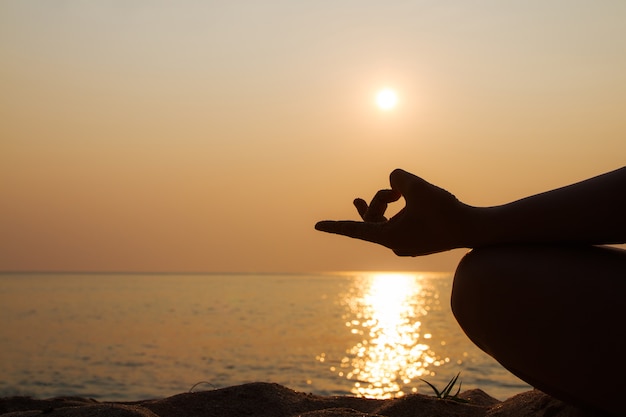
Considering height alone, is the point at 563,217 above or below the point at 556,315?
above

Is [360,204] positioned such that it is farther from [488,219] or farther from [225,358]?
[225,358]

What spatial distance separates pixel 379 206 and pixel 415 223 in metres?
0.28

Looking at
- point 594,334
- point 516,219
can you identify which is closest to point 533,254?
point 516,219

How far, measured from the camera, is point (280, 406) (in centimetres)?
413

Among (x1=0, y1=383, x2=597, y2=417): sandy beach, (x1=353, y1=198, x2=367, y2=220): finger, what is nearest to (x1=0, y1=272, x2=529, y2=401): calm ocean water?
(x1=0, y1=383, x2=597, y2=417): sandy beach

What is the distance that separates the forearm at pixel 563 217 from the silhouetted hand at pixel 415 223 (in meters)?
0.07

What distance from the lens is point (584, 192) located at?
2.32 meters

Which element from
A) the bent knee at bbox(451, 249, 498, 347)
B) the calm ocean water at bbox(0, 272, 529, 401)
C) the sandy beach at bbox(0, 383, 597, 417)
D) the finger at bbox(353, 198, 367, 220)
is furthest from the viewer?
the calm ocean water at bbox(0, 272, 529, 401)

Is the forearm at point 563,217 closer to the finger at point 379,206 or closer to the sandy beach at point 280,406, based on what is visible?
the finger at point 379,206

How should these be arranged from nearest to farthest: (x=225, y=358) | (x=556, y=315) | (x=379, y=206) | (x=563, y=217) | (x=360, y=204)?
(x=556, y=315) < (x=563, y=217) < (x=379, y=206) < (x=360, y=204) < (x=225, y=358)

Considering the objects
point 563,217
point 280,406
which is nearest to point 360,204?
point 563,217

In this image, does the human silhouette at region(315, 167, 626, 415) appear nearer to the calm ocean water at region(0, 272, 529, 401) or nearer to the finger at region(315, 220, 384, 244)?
the finger at region(315, 220, 384, 244)

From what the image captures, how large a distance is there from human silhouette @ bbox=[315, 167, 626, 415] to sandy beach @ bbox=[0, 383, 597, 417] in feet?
3.07

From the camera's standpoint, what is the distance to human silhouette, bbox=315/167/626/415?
7.09 feet
